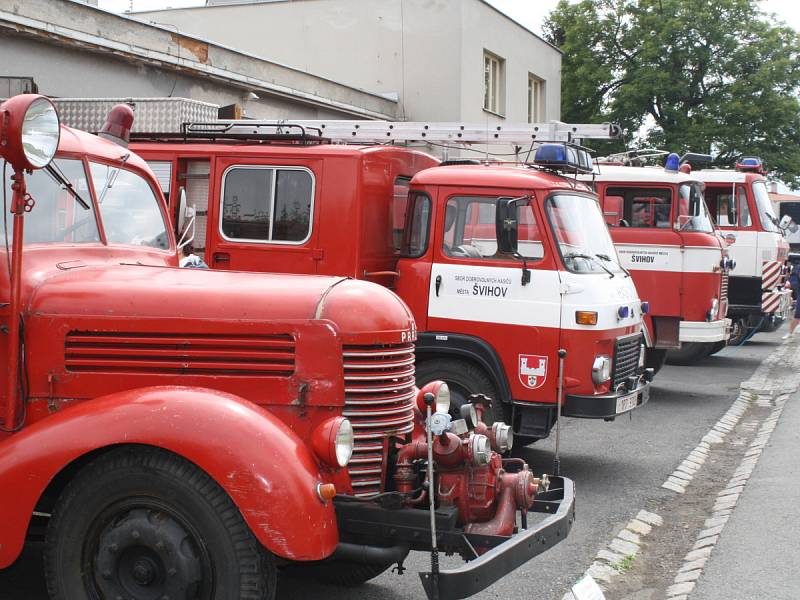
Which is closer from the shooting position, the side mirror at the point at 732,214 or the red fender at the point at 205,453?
the red fender at the point at 205,453

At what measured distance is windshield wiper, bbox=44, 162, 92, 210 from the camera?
5223 millimetres

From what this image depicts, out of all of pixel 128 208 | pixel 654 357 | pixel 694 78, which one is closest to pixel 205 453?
pixel 128 208

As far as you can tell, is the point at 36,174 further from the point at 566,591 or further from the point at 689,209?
the point at 689,209

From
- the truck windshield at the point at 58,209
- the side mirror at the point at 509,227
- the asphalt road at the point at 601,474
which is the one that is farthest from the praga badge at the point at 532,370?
the truck windshield at the point at 58,209

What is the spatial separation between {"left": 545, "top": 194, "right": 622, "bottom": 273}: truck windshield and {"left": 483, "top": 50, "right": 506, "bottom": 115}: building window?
59.5 ft

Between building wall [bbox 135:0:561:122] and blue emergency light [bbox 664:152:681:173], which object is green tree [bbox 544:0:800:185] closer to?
building wall [bbox 135:0:561:122]

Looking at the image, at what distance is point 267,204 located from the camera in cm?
902

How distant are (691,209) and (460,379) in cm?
587

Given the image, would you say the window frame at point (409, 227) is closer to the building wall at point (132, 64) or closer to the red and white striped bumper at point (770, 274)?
the building wall at point (132, 64)

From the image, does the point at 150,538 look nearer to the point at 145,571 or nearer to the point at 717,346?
the point at 145,571

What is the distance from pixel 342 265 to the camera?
28.7 feet

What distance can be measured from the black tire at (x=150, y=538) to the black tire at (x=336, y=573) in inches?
45.6

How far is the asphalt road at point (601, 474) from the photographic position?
5.66m

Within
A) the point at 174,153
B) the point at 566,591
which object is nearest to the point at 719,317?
the point at 174,153
